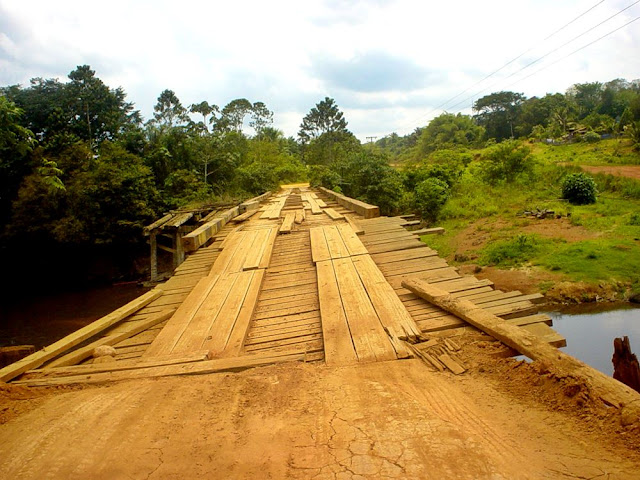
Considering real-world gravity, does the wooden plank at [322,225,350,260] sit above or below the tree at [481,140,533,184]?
below

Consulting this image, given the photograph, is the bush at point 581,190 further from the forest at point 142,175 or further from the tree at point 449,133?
the tree at point 449,133

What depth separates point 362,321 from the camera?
9.99ft

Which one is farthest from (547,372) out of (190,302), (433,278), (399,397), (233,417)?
(190,302)

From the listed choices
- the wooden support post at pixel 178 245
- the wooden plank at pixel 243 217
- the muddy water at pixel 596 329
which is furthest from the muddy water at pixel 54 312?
the muddy water at pixel 596 329

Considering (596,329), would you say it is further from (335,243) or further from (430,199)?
(430,199)

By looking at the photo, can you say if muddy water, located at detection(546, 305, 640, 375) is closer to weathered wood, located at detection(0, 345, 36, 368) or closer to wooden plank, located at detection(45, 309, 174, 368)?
wooden plank, located at detection(45, 309, 174, 368)

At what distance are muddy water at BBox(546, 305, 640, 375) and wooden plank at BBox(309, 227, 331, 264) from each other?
283 inches

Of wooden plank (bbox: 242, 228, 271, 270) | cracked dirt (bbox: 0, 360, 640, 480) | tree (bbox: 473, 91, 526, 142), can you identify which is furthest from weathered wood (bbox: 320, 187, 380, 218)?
tree (bbox: 473, 91, 526, 142)

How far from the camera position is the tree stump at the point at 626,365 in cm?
462

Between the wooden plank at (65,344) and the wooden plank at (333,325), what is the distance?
5.60 ft

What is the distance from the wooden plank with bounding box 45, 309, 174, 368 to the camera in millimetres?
2842

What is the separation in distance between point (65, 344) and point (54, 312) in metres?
16.1

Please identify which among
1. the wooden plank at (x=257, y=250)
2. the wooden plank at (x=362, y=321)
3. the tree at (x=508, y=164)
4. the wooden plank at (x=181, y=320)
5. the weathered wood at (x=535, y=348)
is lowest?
the wooden plank at (x=181, y=320)

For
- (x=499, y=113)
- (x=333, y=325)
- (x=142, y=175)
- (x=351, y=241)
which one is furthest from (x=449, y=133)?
(x=333, y=325)
